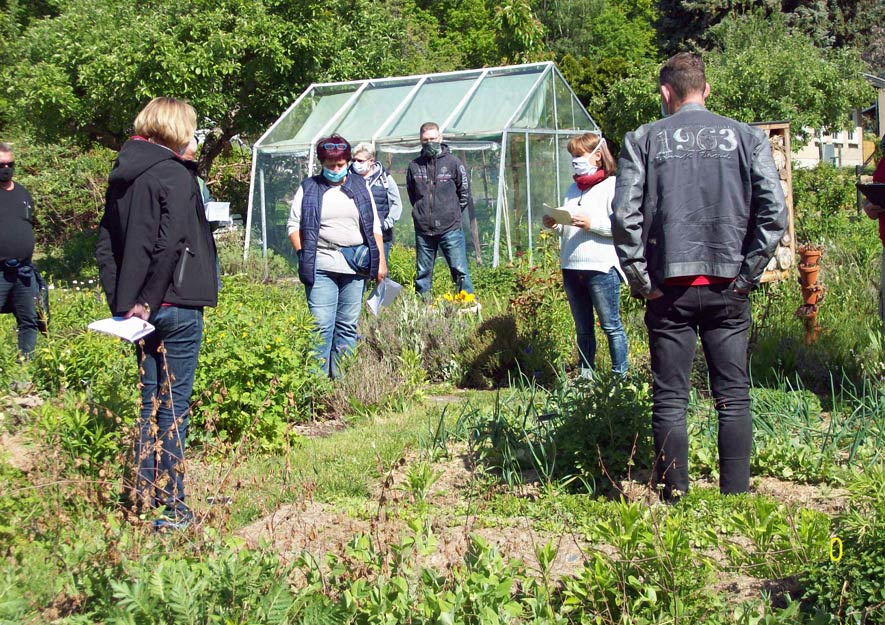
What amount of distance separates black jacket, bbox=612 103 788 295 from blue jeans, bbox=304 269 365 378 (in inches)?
117

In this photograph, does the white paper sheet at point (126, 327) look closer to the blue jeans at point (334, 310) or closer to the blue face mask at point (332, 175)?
the blue jeans at point (334, 310)

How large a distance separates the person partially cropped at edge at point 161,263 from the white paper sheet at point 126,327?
42 millimetres

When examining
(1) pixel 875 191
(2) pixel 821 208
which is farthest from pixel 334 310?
(2) pixel 821 208

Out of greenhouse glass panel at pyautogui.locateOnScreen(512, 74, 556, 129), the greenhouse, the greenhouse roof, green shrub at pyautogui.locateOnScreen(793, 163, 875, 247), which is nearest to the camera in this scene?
green shrub at pyautogui.locateOnScreen(793, 163, 875, 247)

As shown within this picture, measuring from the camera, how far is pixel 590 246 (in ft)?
18.8

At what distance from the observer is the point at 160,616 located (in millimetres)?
2537

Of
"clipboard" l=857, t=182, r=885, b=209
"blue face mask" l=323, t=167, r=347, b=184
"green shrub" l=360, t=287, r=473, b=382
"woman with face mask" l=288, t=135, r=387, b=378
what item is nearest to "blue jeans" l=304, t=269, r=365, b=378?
"woman with face mask" l=288, t=135, r=387, b=378

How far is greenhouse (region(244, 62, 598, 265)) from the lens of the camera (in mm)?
12289

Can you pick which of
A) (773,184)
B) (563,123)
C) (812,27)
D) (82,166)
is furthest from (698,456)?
(812,27)

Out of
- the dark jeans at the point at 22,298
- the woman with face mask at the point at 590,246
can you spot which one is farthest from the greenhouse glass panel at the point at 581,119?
the dark jeans at the point at 22,298

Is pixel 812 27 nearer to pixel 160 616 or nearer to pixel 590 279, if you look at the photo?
pixel 590 279

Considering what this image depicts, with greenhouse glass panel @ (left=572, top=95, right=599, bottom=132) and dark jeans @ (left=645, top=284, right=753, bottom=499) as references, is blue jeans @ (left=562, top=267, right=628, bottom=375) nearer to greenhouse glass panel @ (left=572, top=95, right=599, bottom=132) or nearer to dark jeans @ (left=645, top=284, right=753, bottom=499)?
dark jeans @ (left=645, top=284, right=753, bottom=499)

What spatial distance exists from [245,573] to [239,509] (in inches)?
58.0

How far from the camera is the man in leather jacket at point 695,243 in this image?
12.3ft
